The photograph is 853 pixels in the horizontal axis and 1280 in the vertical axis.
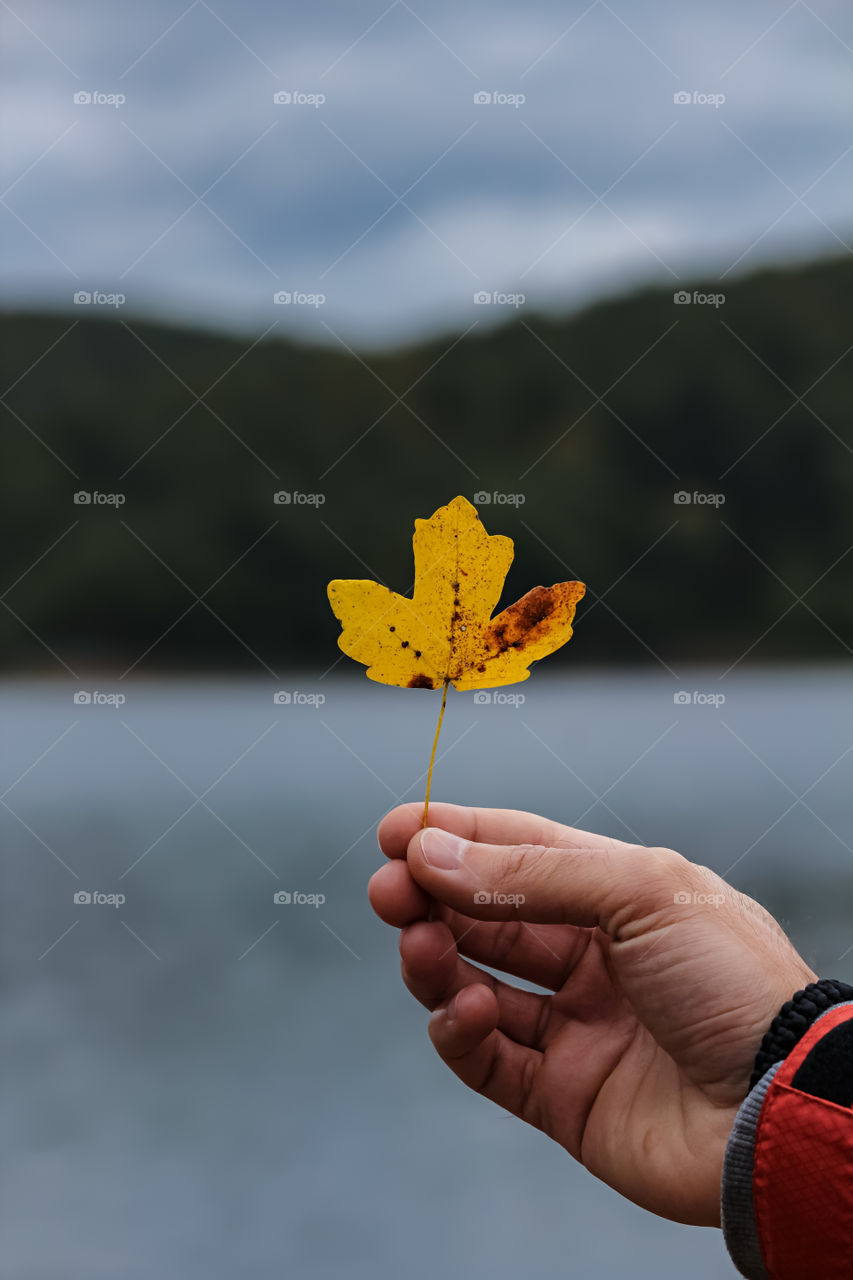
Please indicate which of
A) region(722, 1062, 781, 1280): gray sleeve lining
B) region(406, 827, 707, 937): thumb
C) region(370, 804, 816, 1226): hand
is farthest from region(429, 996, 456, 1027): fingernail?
region(722, 1062, 781, 1280): gray sleeve lining

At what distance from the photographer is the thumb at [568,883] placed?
58 centimetres

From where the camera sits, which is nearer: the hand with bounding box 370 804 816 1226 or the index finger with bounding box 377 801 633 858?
the hand with bounding box 370 804 816 1226

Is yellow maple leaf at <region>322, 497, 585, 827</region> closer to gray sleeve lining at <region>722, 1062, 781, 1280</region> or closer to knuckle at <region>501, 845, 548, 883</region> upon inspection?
knuckle at <region>501, 845, 548, 883</region>

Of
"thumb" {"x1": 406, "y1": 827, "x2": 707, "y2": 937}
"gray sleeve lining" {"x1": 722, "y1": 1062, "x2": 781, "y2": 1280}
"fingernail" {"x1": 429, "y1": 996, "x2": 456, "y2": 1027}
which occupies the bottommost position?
"gray sleeve lining" {"x1": 722, "y1": 1062, "x2": 781, "y2": 1280}

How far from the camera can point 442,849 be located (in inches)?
24.0

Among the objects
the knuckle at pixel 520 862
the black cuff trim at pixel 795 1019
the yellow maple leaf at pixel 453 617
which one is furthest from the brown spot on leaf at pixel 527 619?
the black cuff trim at pixel 795 1019

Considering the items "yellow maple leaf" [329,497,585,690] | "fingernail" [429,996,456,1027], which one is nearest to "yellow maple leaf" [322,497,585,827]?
"yellow maple leaf" [329,497,585,690]

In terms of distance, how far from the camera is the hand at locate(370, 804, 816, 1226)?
1.88 feet

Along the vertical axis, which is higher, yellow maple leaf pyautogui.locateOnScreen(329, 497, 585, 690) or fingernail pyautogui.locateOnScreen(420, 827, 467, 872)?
yellow maple leaf pyautogui.locateOnScreen(329, 497, 585, 690)

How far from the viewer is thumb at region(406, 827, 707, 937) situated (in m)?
0.58

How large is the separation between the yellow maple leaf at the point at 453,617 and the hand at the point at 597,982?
0.38ft

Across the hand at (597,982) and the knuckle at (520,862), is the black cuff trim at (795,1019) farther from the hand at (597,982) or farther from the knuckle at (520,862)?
the knuckle at (520,862)

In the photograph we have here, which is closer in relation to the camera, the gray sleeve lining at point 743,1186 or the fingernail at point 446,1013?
the gray sleeve lining at point 743,1186

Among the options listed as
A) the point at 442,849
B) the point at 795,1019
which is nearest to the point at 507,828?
the point at 442,849
